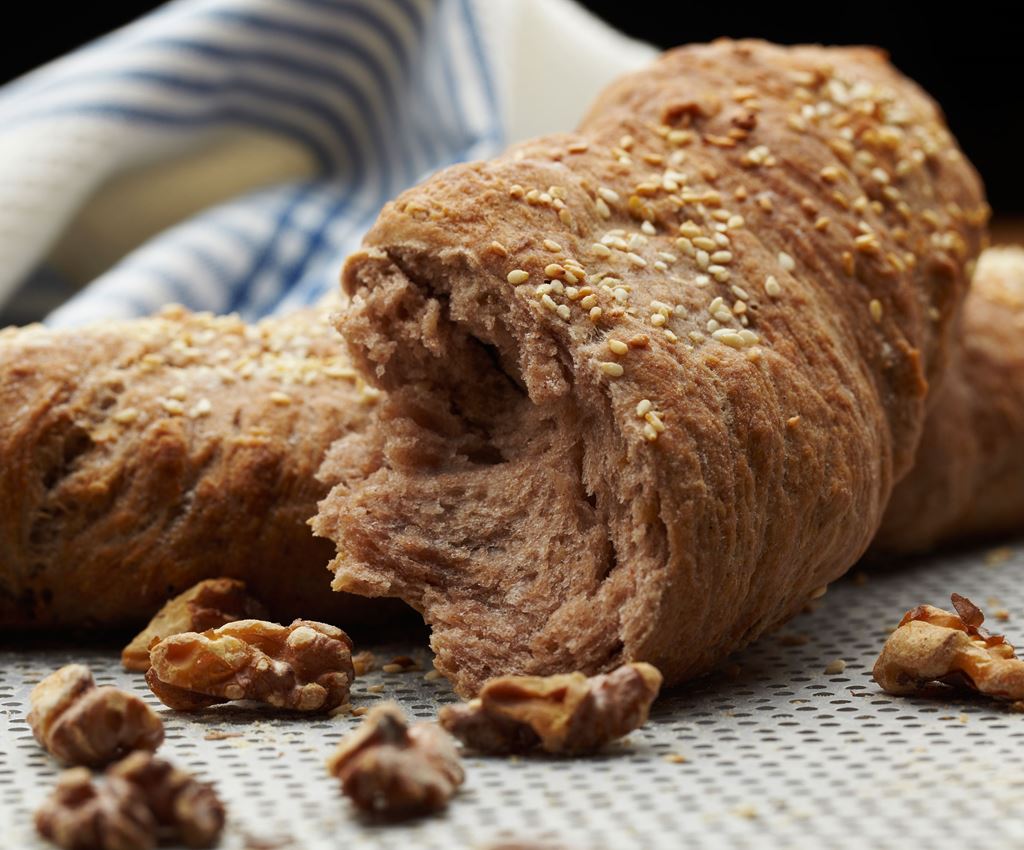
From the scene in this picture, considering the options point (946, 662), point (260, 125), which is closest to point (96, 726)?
point (946, 662)

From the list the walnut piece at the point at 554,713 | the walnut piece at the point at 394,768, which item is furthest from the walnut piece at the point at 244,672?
the walnut piece at the point at 394,768

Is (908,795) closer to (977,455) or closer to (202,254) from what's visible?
(977,455)

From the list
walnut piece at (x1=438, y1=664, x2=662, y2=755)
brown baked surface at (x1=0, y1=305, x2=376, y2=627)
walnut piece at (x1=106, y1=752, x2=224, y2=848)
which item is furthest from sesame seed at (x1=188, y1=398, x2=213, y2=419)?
walnut piece at (x1=106, y1=752, x2=224, y2=848)

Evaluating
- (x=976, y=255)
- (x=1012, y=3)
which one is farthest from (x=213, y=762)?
(x=1012, y=3)

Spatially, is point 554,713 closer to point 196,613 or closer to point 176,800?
point 176,800

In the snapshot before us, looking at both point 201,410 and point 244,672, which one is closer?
point 244,672

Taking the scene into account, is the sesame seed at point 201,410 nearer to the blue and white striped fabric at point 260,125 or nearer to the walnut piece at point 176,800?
the walnut piece at point 176,800

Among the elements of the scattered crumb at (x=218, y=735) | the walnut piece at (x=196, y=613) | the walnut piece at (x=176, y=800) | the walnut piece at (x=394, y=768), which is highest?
the walnut piece at (x=176, y=800)
